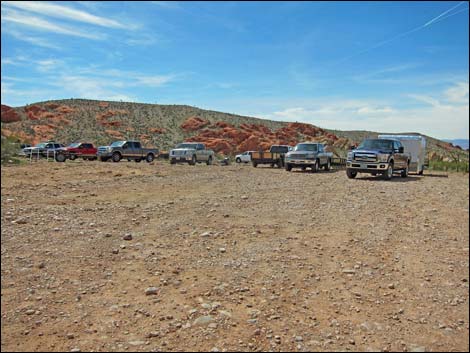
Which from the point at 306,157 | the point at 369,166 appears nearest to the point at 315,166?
the point at 306,157

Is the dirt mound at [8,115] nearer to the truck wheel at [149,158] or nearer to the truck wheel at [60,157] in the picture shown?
the truck wheel at [60,157]

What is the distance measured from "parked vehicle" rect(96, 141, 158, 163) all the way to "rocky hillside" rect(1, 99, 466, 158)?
26499mm

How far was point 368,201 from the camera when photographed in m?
9.98

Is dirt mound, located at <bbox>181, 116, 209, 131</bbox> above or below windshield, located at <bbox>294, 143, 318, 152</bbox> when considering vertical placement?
above

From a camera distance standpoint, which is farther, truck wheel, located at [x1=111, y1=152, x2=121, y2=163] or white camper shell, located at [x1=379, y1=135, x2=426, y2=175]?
truck wheel, located at [x1=111, y1=152, x2=121, y2=163]

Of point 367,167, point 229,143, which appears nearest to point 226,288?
point 367,167

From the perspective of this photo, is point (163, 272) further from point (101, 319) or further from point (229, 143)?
point (229, 143)

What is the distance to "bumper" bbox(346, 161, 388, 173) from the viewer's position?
1662cm

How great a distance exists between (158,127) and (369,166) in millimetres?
57848

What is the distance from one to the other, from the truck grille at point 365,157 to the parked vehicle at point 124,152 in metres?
18.0

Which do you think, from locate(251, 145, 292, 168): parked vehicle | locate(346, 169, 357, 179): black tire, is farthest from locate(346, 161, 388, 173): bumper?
locate(251, 145, 292, 168): parked vehicle

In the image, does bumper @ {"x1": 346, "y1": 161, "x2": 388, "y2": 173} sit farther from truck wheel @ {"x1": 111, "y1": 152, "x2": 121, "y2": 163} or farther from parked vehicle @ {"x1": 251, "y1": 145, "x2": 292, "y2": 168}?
truck wheel @ {"x1": 111, "y1": 152, "x2": 121, "y2": 163}

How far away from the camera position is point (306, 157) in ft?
72.8

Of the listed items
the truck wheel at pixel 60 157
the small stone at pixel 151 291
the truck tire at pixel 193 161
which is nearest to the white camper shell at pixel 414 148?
the truck tire at pixel 193 161
